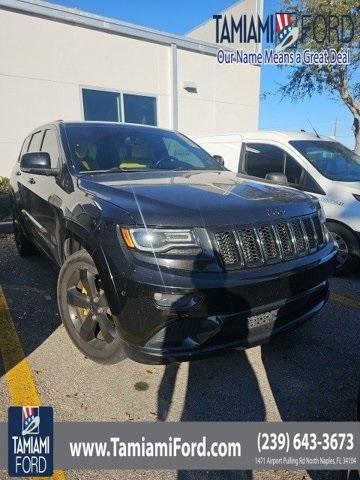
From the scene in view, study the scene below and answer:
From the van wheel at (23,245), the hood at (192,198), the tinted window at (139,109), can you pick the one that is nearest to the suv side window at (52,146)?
the hood at (192,198)

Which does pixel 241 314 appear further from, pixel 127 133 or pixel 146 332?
pixel 127 133

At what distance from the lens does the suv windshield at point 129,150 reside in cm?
334

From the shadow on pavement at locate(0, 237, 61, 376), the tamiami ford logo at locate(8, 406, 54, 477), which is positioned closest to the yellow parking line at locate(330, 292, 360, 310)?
the shadow on pavement at locate(0, 237, 61, 376)

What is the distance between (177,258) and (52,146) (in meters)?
2.25

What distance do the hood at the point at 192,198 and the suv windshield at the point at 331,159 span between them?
2.24 metres

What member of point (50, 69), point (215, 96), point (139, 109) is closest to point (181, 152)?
point (50, 69)

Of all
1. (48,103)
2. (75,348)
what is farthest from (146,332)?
(48,103)

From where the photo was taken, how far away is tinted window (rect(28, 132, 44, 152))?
171 inches

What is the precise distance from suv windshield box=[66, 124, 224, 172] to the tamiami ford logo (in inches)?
74.2

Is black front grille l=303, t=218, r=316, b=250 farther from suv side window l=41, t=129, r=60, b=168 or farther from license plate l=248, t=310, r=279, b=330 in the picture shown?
suv side window l=41, t=129, r=60, b=168

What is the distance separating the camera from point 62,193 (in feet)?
10.1

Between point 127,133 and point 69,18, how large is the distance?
7659 millimetres

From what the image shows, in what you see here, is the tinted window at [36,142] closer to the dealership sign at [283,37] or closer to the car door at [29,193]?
the car door at [29,193]

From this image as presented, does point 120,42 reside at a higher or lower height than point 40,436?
higher
